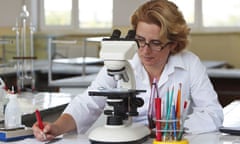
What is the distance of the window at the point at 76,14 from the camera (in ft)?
26.8

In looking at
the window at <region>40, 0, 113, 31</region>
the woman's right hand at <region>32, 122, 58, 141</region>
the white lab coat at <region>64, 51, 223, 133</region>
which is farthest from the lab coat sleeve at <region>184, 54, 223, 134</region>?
the window at <region>40, 0, 113, 31</region>

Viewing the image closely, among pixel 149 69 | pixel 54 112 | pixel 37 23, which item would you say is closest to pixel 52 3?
pixel 37 23

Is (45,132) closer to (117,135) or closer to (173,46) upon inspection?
(117,135)

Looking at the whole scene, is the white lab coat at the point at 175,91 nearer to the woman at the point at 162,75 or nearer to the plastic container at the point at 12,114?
the woman at the point at 162,75

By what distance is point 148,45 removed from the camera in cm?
177

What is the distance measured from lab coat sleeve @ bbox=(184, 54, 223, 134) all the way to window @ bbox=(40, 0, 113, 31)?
6203 mm

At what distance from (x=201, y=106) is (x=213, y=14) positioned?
5.78 m

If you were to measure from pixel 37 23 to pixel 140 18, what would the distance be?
684 cm

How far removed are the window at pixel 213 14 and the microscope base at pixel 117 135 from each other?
5.94 metres

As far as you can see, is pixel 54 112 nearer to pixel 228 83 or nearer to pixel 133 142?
pixel 133 142

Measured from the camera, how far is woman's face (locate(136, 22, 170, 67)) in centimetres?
175

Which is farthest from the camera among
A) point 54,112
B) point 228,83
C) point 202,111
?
point 228,83

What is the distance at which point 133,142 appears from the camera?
1.48m

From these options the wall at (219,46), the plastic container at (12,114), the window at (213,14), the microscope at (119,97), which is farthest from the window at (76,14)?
the microscope at (119,97)
